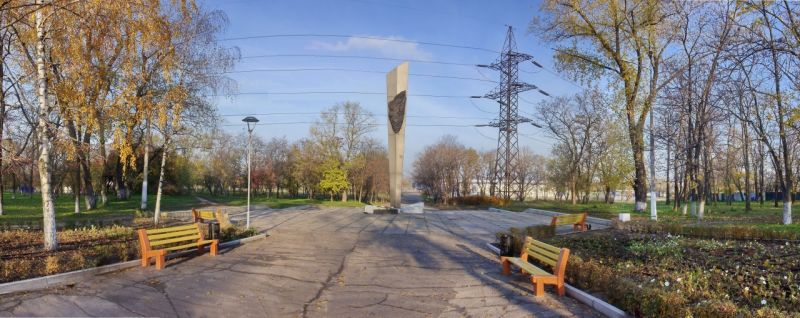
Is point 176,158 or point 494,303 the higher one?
point 176,158

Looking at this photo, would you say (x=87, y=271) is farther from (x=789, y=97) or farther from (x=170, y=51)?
(x=789, y=97)

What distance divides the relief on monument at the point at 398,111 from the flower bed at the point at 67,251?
13.3 meters

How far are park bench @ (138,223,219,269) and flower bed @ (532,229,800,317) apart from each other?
7124mm

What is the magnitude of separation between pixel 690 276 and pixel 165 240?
8962 mm

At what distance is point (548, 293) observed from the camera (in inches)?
305

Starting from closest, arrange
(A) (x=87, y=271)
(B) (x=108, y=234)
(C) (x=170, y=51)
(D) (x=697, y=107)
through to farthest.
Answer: (A) (x=87, y=271) → (B) (x=108, y=234) → (C) (x=170, y=51) → (D) (x=697, y=107)

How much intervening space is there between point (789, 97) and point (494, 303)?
14.9 m

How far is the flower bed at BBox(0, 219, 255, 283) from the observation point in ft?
24.4

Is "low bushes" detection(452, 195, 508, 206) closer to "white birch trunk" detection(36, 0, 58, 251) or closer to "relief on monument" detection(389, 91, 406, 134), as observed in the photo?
"relief on monument" detection(389, 91, 406, 134)

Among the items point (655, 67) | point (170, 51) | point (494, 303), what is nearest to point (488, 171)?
point (655, 67)

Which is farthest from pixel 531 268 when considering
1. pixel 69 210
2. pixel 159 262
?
pixel 69 210

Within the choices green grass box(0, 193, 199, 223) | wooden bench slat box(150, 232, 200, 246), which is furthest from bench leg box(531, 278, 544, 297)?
green grass box(0, 193, 199, 223)

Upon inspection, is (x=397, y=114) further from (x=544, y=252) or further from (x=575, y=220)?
(x=544, y=252)

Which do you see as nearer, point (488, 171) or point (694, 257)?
point (694, 257)
